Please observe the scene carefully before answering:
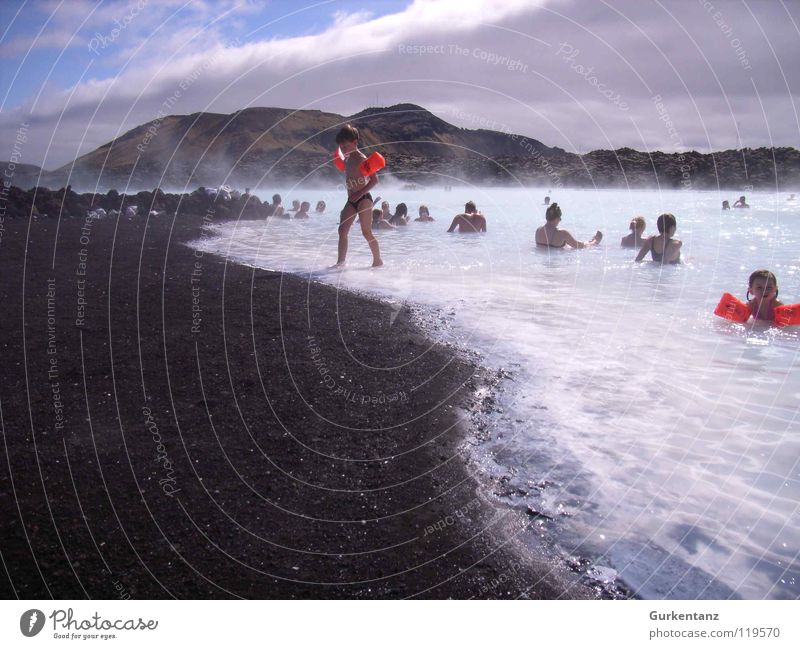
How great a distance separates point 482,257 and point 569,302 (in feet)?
9.09

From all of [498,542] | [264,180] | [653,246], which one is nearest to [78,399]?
[498,542]

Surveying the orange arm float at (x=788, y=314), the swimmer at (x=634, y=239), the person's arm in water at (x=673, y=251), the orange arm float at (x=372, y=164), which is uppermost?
the orange arm float at (x=372, y=164)

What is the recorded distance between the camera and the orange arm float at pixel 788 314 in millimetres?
5027

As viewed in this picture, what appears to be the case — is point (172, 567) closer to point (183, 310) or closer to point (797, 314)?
point (183, 310)

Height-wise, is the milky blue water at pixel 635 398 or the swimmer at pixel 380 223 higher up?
the swimmer at pixel 380 223

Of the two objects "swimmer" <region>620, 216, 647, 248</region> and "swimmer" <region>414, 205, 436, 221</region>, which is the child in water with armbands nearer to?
"swimmer" <region>620, 216, 647, 248</region>

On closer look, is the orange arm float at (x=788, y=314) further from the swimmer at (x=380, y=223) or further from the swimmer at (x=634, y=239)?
the swimmer at (x=380, y=223)

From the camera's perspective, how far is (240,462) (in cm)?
267

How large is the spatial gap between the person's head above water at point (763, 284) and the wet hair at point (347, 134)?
14.2 feet

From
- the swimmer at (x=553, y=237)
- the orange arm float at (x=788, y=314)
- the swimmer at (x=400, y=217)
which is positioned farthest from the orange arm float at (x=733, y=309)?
the swimmer at (x=400, y=217)

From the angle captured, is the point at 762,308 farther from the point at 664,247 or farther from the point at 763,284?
the point at 664,247

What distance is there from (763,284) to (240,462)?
4.97m

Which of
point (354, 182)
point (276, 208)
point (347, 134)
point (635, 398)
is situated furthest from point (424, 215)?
point (635, 398)

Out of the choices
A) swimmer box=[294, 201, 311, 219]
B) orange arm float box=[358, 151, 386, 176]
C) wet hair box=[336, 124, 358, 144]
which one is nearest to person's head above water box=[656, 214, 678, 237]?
orange arm float box=[358, 151, 386, 176]
